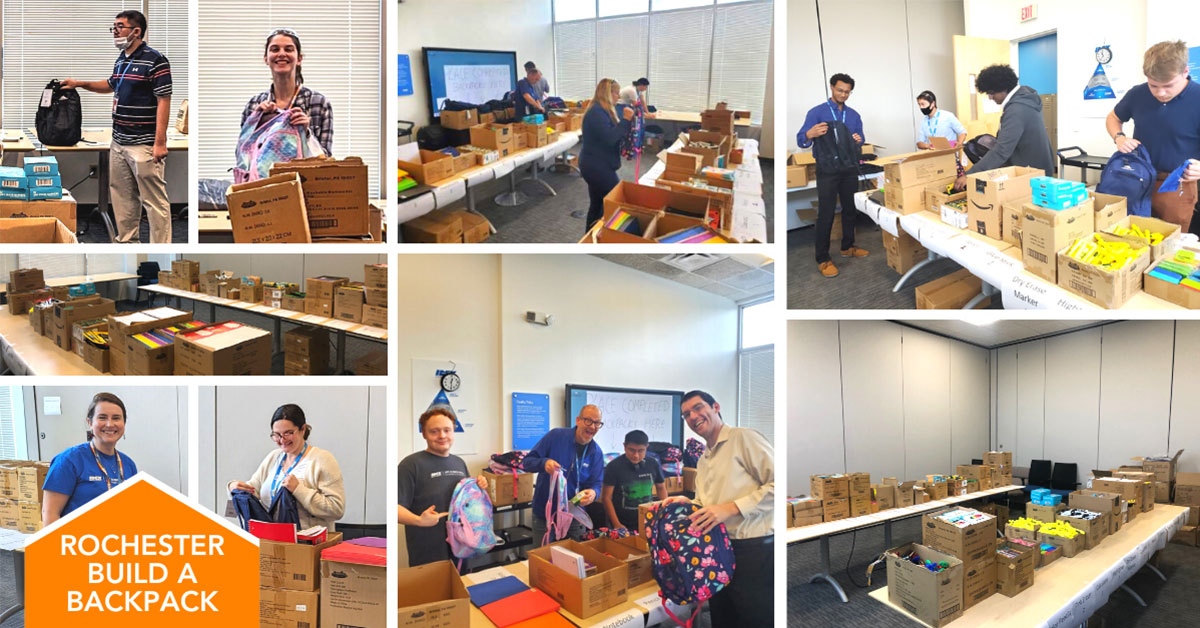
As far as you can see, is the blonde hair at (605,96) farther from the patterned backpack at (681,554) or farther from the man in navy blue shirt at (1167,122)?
the man in navy blue shirt at (1167,122)

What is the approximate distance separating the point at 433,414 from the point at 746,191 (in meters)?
1.44

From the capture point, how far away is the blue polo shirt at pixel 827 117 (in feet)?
10.3

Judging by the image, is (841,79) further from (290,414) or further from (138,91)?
(138,91)

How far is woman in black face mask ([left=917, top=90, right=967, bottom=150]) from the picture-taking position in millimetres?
3131

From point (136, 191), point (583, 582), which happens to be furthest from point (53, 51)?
point (583, 582)

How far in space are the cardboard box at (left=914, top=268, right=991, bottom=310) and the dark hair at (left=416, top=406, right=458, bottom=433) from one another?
5.94ft

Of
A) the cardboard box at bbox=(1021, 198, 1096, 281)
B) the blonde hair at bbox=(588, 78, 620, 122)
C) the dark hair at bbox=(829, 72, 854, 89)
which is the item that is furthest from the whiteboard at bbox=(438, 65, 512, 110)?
the cardboard box at bbox=(1021, 198, 1096, 281)

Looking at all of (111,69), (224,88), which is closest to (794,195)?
(224,88)

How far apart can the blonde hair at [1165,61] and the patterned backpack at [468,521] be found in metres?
2.87

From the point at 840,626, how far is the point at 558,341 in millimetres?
1492

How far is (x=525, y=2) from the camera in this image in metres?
2.99

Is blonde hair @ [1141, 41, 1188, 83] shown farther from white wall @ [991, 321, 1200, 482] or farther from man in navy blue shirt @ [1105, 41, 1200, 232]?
white wall @ [991, 321, 1200, 482]

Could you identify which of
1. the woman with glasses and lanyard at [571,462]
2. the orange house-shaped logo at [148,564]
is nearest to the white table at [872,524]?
the woman with glasses and lanyard at [571,462]

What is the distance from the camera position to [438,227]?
3.07 meters
